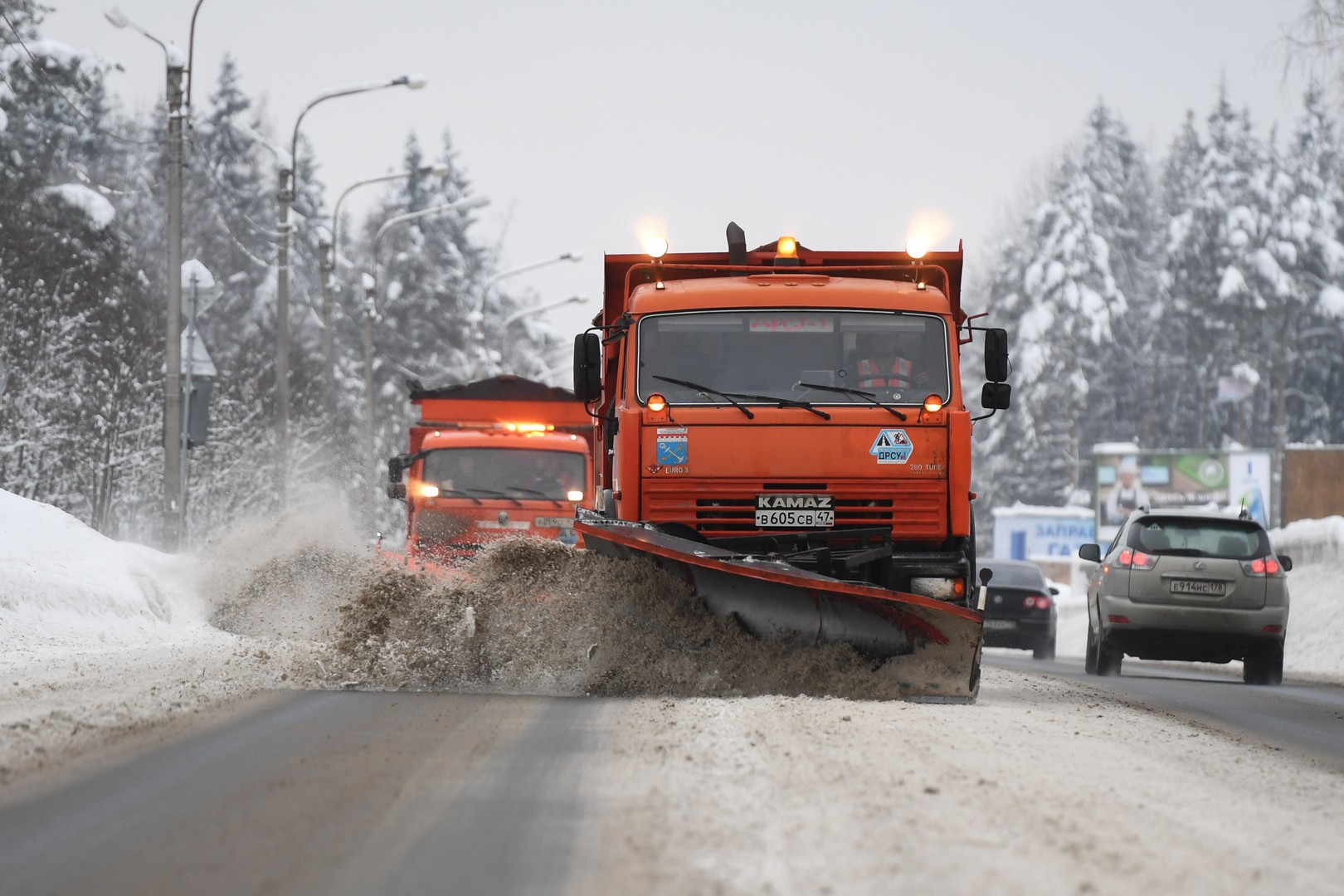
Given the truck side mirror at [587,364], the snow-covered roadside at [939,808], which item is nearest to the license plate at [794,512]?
the truck side mirror at [587,364]

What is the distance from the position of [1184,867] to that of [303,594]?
15.4 m

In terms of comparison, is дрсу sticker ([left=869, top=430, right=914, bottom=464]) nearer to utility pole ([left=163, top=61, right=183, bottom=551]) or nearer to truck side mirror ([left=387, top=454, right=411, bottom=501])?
truck side mirror ([left=387, top=454, right=411, bottom=501])

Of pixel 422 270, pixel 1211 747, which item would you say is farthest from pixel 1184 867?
pixel 422 270

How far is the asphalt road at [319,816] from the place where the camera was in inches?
201

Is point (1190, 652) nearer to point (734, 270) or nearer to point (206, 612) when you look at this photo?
point (734, 270)

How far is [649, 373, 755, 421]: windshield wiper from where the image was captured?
11414mm

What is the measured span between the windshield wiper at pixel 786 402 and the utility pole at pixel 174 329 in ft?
41.5

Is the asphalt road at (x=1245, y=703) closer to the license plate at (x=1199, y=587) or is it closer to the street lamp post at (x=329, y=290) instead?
the license plate at (x=1199, y=587)

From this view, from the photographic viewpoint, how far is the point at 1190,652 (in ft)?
56.2

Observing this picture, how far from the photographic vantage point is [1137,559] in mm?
17141

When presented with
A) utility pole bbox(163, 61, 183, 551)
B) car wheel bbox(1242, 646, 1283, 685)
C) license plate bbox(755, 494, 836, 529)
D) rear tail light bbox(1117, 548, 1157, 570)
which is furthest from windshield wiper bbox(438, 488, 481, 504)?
license plate bbox(755, 494, 836, 529)

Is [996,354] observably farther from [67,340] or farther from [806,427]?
[67,340]

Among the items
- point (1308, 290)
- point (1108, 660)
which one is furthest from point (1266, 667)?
point (1308, 290)

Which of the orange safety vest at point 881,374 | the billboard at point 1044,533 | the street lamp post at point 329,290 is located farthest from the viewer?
the billboard at point 1044,533
